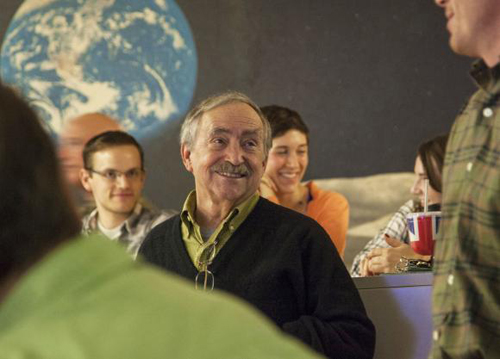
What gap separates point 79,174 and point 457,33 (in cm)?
265

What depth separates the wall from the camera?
4902mm

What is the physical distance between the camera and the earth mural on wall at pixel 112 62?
17.0ft

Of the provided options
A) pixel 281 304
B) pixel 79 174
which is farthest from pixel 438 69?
pixel 281 304

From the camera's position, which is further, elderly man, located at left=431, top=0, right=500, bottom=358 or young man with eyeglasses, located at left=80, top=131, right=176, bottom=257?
young man with eyeglasses, located at left=80, top=131, right=176, bottom=257

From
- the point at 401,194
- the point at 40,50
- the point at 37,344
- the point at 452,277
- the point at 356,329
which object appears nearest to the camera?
the point at 37,344

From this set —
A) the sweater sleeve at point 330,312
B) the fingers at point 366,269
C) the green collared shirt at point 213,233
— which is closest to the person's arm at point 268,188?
the fingers at point 366,269

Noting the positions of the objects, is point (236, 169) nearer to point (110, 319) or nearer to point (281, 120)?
point (281, 120)

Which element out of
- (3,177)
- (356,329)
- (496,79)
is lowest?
(356,329)

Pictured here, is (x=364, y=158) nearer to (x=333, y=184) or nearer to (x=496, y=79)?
(x=333, y=184)

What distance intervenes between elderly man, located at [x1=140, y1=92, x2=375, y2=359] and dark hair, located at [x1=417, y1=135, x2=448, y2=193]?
2.99 ft

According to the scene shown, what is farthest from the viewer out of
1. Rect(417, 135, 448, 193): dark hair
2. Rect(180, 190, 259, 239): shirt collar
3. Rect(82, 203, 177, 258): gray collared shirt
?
Rect(82, 203, 177, 258): gray collared shirt

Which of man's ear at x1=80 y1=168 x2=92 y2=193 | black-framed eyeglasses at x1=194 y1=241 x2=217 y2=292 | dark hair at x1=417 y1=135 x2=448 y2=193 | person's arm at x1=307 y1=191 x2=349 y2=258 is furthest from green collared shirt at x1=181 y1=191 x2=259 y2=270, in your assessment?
man's ear at x1=80 y1=168 x2=92 y2=193

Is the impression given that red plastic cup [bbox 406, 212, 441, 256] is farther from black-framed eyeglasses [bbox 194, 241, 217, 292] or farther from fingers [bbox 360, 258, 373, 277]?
black-framed eyeglasses [bbox 194, 241, 217, 292]

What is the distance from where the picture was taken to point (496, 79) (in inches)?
57.2
